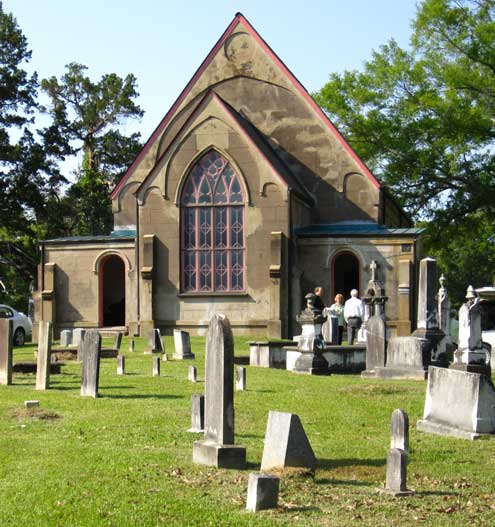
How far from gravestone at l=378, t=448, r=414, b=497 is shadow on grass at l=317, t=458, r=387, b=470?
125 cm

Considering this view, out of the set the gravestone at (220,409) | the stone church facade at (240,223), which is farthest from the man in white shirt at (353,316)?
the gravestone at (220,409)

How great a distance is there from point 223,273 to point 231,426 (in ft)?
84.1

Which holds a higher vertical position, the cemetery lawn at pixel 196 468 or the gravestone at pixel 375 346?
the gravestone at pixel 375 346

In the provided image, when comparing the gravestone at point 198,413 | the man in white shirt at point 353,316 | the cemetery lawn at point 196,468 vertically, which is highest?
the man in white shirt at point 353,316

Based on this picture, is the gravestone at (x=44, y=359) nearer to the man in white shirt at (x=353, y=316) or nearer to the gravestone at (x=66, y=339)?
the man in white shirt at (x=353, y=316)

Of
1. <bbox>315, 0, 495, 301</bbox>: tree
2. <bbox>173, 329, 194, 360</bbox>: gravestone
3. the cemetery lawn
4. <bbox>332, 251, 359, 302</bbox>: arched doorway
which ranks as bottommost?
the cemetery lawn

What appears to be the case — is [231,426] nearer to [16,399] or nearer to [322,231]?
[16,399]

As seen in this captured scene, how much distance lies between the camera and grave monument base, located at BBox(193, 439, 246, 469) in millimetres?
10156

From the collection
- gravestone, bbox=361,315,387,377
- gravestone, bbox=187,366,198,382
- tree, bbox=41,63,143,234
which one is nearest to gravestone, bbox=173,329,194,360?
gravestone, bbox=361,315,387,377

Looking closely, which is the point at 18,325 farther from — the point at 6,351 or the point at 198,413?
the point at 198,413

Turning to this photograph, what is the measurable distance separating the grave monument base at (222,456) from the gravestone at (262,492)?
163 centimetres

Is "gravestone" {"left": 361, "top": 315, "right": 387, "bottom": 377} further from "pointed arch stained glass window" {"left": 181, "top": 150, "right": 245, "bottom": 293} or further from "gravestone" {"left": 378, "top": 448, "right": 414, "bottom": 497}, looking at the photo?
"pointed arch stained glass window" {"left": 181, "top": 150, "right": 245, "bottom": 293}

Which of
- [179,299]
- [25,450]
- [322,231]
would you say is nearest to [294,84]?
[322,231]

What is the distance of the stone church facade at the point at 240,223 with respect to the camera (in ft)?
115
